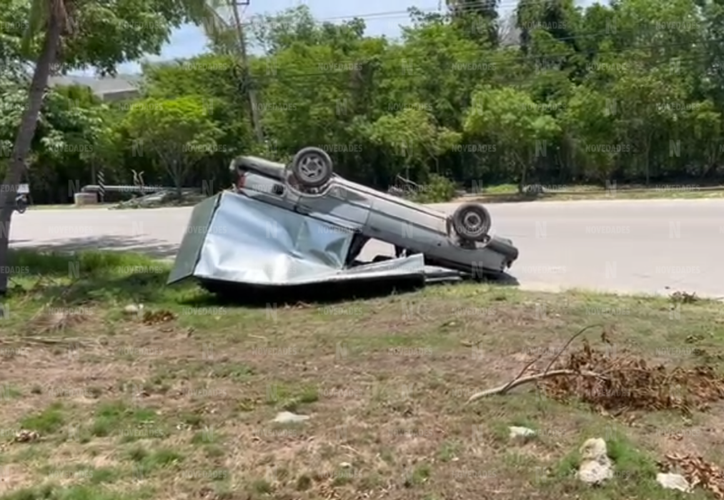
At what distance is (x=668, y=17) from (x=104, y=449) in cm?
2940

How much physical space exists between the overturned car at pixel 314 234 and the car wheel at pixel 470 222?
1 centimetres

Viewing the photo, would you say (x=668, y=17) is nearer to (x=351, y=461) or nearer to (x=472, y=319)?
(x=472, y=319)

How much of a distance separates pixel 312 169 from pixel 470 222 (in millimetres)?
1832

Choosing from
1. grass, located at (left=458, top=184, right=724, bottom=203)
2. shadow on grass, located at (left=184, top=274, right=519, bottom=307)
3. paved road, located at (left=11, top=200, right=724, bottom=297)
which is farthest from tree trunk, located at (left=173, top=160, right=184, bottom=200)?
shadow on grass, located at (left=184, top=274, right=519, bottom=307)

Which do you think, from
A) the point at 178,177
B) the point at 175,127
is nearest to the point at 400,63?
the point at 175,127

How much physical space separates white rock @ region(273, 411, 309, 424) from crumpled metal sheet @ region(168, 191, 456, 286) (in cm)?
353

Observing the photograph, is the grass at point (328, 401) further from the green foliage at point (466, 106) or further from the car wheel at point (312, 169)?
the green foliage at point (466, 106)

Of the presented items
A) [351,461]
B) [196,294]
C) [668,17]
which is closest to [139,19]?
[196,294]

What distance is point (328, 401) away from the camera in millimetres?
5102

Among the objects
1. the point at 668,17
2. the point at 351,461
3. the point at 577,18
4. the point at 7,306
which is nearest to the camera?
the point at 351,461

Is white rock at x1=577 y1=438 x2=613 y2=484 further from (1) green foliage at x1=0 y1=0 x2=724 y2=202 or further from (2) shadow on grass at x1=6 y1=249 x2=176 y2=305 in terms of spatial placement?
(1) green foliage at x1=0 y1=0 x2=724 y2=202

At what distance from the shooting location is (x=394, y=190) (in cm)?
2958

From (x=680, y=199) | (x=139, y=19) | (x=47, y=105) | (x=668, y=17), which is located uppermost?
(x=668, y=17)

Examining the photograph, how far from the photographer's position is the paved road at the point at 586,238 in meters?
10.2
